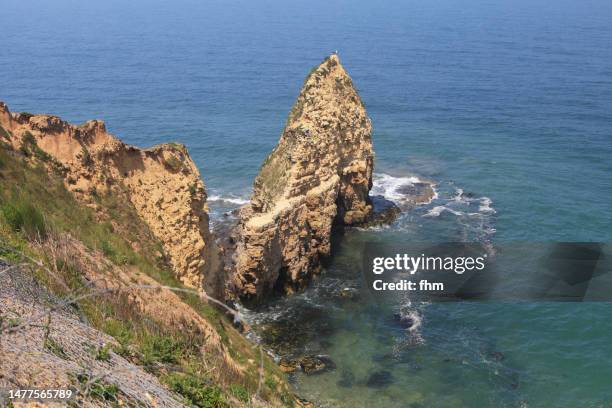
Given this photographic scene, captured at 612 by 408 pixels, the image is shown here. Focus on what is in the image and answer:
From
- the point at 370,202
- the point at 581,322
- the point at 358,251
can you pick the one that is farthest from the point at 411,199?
the point at 581,322

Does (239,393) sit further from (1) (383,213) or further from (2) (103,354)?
(1) (383,213)

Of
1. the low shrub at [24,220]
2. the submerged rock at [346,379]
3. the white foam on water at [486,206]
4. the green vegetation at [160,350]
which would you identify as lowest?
the submerged rock at [346,379]

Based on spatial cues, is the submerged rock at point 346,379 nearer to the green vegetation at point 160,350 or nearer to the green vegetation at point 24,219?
the green vegetation at point 160,350

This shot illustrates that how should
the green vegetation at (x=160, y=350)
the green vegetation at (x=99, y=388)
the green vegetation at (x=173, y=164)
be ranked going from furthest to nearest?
1. the green vegetation at (x=173, y=164)
2. the green vegetation at (x=160, y=350)
3. the green vegetation at (x=99, y=388)

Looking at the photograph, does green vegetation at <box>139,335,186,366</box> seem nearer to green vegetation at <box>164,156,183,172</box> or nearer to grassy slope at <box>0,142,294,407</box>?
grassy slope at <box>0,142,294,407</box>

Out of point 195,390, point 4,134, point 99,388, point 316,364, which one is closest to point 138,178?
point 4,134

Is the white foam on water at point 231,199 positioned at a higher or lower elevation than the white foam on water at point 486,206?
lower

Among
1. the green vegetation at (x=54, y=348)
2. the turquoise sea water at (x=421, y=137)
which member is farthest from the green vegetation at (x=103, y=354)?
the turquoise sea water at (x=421, y=137)
